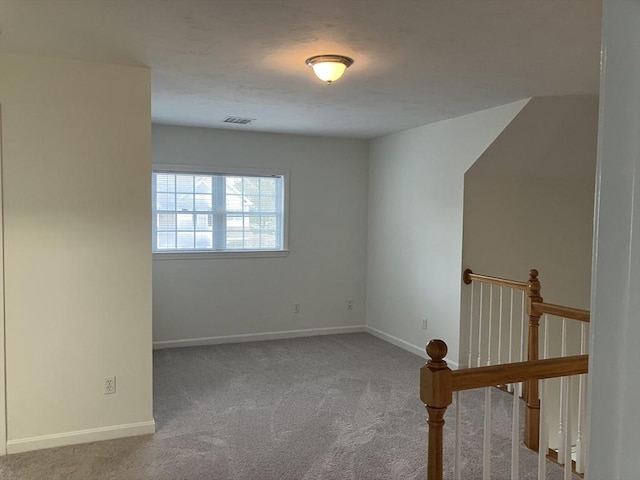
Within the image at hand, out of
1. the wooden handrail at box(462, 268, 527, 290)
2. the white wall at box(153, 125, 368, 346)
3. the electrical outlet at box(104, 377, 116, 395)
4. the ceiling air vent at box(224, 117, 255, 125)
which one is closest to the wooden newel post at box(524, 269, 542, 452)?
the wooden handrail at box(462, 268, 527, 290)

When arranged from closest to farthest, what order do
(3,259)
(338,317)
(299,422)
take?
(3,259) < (299,422) < (338,317)

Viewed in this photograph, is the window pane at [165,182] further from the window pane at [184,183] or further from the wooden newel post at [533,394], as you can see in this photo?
the wooden newel post at [533,394]

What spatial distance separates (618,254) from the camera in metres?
0.42

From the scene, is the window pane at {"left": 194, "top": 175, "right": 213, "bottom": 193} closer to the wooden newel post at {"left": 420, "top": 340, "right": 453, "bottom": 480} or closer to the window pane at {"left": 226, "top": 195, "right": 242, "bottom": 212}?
the window pane at {"left": 226, "top": 195, "right": 242, "bottom": 212}

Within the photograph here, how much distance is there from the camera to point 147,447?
3.36m

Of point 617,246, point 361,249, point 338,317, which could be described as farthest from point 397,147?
point 617,246

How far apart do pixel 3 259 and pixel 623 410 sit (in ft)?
11.6

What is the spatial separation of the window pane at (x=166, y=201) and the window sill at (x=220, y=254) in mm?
520

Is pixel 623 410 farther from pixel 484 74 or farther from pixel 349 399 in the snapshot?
pixel 349 399

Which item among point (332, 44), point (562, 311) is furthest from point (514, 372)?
point (332, 44)

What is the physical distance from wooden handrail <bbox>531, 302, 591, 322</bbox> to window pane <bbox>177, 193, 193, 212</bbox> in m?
3.88

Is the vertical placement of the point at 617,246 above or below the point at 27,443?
above

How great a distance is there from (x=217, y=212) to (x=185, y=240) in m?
0.49

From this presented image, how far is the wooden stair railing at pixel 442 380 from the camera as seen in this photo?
1828 mm
